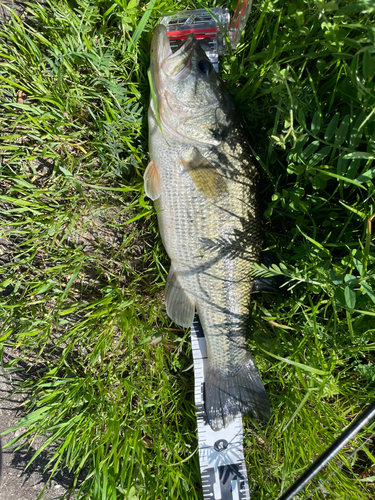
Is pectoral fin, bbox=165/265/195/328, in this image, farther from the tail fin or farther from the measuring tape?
the tail fin

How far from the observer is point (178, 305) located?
2.09 m

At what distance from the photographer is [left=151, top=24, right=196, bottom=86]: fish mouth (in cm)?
178

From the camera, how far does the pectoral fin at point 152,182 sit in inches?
77.1

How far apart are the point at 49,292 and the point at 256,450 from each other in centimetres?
180

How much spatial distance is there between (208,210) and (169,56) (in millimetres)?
899

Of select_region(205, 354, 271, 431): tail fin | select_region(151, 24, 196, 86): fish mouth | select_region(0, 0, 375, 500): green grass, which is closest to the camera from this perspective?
select_region(151, 24, 196, 86): fish mouth

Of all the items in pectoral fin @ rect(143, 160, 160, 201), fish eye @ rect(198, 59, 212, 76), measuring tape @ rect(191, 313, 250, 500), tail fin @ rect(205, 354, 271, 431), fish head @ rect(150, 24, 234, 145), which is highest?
fish eye @ rect(198, 59, 212, 76)

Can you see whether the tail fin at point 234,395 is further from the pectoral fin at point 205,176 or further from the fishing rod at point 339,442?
the pectoral fin at point 205,176

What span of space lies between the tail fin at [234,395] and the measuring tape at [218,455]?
0.20 feet

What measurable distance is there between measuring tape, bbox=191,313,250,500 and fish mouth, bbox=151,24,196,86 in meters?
1.69

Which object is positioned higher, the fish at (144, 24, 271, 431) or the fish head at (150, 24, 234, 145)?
the fish head at (150, 24, 234, 145)

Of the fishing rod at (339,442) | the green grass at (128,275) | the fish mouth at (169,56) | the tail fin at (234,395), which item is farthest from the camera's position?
the tail fin at (234,395)

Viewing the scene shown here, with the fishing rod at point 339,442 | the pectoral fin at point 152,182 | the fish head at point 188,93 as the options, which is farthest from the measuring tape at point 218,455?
the fish head at point 188,93

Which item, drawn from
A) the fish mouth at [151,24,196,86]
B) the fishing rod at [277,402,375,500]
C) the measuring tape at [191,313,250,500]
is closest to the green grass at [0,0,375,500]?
the measuring tape at [191,313,250,500]
